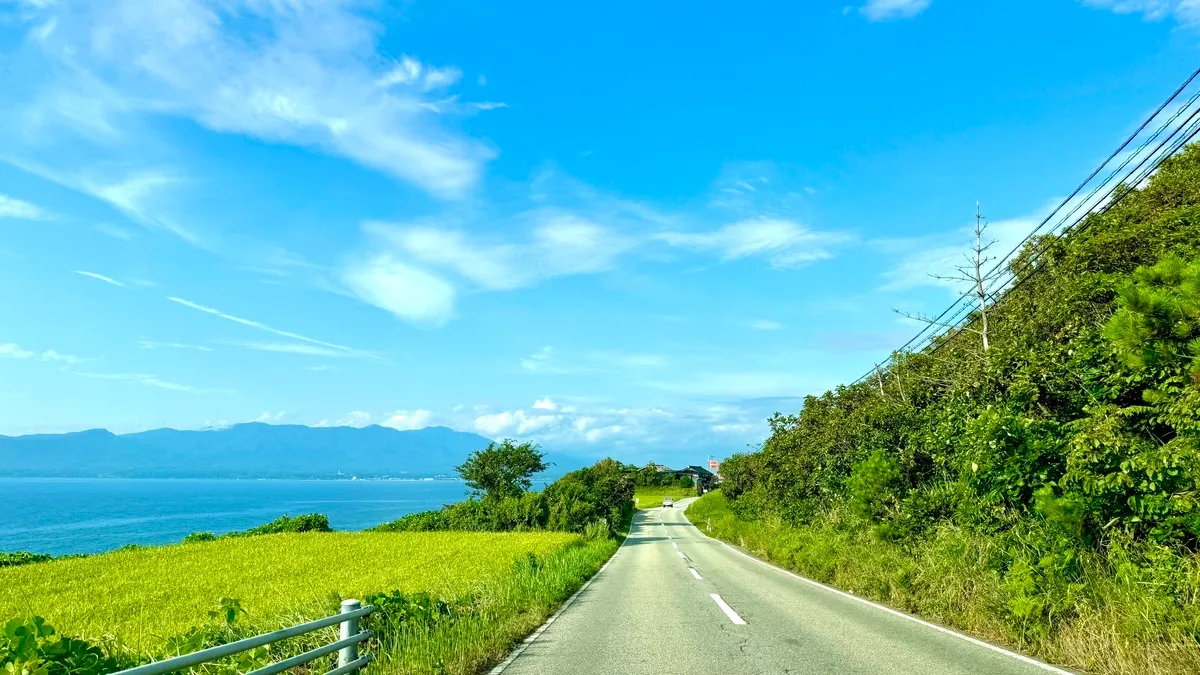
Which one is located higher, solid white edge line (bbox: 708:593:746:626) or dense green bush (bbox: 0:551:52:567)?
solid white edge line (bbox: 708:593:746:626)

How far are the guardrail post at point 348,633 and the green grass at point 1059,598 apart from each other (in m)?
6.98

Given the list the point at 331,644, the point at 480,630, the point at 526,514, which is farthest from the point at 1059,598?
the point at 526,514

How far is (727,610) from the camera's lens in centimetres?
1109

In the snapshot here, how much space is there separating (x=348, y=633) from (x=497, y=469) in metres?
49.2

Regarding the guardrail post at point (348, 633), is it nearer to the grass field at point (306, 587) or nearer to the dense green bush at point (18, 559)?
the grass field at point (306, 587)

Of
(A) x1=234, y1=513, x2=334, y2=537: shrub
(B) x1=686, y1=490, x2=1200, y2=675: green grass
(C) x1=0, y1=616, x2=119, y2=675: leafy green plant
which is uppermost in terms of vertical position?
(C) x1=0, y1=616, x2=119, y2=675: leafy green plant

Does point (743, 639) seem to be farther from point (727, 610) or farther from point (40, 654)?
point (40, 654)

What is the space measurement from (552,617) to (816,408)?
29856 mm

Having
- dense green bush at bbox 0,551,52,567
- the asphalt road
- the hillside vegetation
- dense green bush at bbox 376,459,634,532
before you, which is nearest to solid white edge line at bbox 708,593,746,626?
the asphalt road

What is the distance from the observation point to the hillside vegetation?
7.24 metres

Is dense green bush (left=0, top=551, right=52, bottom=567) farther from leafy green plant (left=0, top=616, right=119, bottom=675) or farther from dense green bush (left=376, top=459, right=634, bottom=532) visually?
leafy green plant (left=0, top=616, right=119, bottom=675)

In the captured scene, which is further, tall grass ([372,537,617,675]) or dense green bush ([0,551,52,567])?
dense green bush ([0,551,52,567])

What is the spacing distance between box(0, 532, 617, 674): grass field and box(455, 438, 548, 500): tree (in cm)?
1829

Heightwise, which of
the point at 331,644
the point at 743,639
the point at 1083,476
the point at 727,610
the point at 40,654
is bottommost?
the point at 727,610
